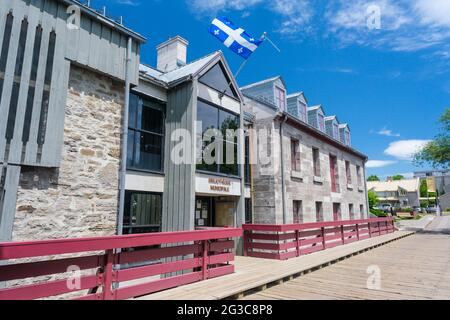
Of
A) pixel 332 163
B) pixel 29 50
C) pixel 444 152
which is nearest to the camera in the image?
pixel 29 50

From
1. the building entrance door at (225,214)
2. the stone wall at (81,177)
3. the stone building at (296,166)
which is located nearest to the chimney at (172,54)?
the stone building at (296,166)

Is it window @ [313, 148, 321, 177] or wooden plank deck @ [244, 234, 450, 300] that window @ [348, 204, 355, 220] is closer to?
window @ [313, 148, 321, 177]

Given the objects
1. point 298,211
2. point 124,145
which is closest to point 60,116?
point 124,145

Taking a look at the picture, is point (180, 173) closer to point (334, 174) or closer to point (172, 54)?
point (172, 54)

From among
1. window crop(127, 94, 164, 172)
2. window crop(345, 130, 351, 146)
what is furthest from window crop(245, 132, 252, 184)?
window crop(345, 130, 351, 146)

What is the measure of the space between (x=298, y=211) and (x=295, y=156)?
249 cm

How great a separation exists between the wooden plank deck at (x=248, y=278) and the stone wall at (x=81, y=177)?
8.88 ft

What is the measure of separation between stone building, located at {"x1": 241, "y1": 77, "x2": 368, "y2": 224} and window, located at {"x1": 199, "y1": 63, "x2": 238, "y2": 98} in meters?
2.48

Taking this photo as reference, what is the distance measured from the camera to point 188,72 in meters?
8.55

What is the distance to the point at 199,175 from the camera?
27.2 feet

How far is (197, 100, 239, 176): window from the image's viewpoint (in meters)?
8.75

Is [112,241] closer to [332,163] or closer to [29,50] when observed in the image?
[29,50]
